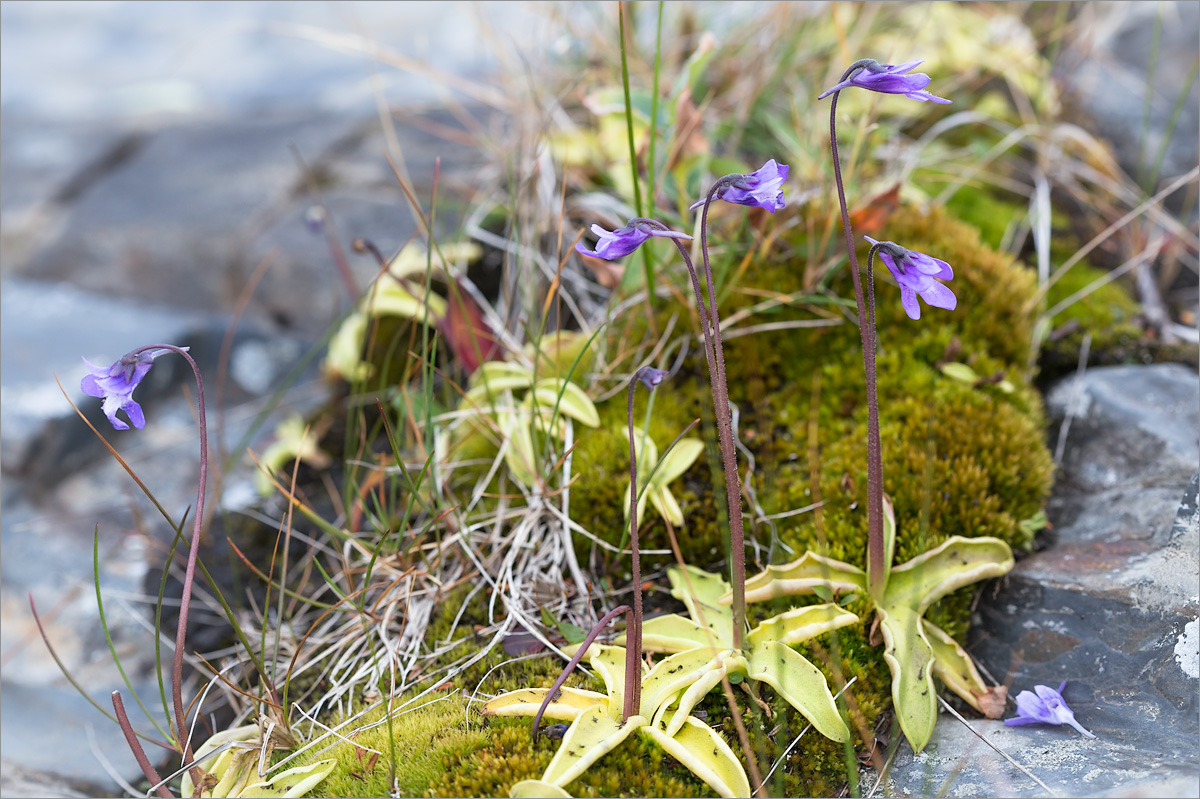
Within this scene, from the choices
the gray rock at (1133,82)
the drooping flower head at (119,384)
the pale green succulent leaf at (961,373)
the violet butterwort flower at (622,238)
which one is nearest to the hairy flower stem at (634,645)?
the violet butterwort flower at (622,238)

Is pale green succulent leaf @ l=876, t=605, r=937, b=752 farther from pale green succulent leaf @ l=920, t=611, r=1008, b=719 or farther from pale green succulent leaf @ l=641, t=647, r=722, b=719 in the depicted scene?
pale green succulent leaf @ l=641, t=647, r=722, b=719

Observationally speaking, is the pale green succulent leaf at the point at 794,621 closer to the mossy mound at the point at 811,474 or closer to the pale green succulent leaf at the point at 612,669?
the mossy mound at the point at 811,474

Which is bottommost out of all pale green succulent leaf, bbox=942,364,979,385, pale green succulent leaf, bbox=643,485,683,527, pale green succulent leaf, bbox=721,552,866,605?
pale green succulent leaf, bbox=721,552,866,605

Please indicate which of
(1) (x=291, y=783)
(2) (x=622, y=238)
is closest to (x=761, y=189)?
(2) (x=622, y=238)

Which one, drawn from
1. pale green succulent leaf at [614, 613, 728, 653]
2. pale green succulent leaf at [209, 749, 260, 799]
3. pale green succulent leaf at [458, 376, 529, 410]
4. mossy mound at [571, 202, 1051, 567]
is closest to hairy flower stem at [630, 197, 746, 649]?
pale green succulent leaf at [614, 613, 728, 653]

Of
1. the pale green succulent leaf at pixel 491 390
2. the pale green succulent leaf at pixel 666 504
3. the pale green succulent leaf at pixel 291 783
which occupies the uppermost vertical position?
the pale green succulent leaf at pixel 491 390
